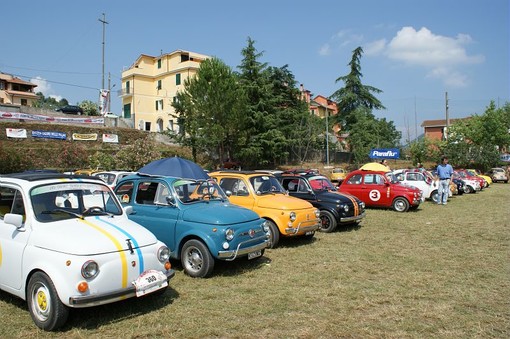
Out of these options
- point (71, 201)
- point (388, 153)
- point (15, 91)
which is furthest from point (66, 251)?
point (15, 91)

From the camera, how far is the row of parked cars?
15.2ft

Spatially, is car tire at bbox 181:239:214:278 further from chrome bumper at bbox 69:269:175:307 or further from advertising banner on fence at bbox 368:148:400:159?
advertising banner on fence at bbox 368:148:400:159

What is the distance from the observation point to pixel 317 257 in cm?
856

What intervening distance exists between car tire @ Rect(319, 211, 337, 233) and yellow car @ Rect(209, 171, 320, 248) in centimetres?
133

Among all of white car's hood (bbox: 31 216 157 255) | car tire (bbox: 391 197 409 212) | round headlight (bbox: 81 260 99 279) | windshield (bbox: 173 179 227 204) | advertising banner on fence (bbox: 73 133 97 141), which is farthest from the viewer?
advertising banner on fence (bbox: 73 133 97 141)

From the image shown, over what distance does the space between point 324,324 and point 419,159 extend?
42.4 metres

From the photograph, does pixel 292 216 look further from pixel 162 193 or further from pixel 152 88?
pixel 152 88

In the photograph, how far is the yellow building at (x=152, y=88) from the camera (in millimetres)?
51041

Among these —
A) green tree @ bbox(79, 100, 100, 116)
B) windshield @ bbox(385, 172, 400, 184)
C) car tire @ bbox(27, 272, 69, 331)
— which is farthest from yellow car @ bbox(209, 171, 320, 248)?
green tree @ bbox(79, 100, 100, 116)

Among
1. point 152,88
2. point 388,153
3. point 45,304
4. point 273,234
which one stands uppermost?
point 152,88

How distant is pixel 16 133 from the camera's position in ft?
107

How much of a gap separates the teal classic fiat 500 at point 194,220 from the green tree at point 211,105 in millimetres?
22645

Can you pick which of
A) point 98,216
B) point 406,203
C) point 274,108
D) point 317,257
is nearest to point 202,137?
point 274,108

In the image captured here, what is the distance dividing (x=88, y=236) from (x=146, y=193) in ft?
10.0
